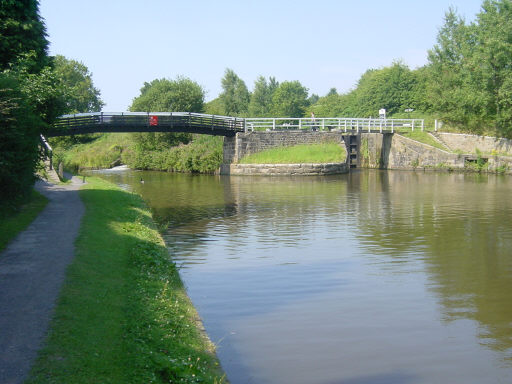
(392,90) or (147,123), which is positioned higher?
(392,90)

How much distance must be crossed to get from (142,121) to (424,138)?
22.4 m

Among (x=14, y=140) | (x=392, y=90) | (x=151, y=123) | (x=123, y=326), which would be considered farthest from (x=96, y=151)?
(x=123, y=326)

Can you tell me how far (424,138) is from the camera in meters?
45.0

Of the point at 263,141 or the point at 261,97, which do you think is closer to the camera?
the point at 263,141

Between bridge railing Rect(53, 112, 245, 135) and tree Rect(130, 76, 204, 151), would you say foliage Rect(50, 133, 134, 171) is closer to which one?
tree Rect(130, 76, 204, 151)

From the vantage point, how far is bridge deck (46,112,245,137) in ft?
125

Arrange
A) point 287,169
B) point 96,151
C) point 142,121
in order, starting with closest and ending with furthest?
point 142,121 < point 287,169 < point 96,151

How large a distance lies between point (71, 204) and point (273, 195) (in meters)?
12.3

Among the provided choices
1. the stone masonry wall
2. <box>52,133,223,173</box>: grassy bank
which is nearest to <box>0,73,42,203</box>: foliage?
<box>52,133,223,173</box>: grassy bank

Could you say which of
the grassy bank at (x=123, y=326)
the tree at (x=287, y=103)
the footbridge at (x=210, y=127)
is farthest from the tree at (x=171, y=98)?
the grassy bank at (x=123, y=326)

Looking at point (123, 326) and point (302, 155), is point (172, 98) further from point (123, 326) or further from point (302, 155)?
point (123, 326)

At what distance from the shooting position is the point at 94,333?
7.16 metres

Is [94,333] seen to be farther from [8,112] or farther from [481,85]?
[481,85]

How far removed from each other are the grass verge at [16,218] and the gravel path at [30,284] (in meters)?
0.21
